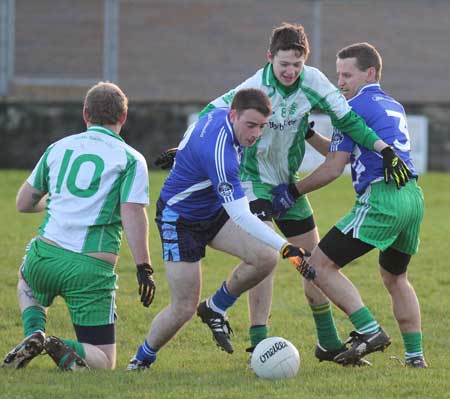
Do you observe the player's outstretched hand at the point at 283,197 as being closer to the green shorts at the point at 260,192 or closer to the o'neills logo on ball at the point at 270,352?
the green shorts at the point at 260,192

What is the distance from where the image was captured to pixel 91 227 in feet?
21.2

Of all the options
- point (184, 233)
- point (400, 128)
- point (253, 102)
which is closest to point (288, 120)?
point (400, 128)

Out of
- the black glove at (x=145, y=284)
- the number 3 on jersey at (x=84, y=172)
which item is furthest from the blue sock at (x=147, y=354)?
the number 3 on jersey at (x=84, y=172)

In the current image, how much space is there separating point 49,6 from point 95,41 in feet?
4.96

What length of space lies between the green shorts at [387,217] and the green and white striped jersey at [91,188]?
1.37 metres

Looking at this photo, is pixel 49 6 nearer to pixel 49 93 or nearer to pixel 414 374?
pixel 49 93

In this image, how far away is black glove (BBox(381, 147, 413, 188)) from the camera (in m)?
6.59

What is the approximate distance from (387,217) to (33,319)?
90.1 inches

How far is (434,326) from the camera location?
336 inches

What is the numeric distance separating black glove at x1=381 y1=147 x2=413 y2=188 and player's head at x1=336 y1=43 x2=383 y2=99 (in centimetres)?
61

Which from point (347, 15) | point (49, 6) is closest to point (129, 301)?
point (49, 6)

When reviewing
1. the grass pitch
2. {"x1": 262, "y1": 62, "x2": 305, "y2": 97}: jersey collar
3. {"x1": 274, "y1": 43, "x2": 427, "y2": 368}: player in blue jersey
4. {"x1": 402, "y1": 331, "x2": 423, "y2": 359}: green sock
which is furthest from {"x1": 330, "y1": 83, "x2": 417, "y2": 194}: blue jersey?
the grass pitch

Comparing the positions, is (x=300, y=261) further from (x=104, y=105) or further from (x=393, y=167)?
(x=104, y=105)

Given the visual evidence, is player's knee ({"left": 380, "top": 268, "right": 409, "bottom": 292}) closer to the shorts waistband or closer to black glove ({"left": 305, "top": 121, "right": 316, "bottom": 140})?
black glove ({"left": 305, "top": 121, "right": 316, "bottom": 140})
